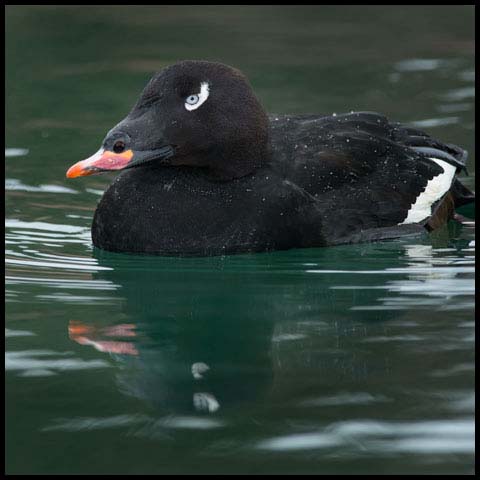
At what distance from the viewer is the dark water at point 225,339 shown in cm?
478

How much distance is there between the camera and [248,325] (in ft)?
20.8

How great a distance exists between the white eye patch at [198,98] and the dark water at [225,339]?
81cm

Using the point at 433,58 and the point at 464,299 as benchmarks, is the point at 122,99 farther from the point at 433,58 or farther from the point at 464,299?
the point at 464,299

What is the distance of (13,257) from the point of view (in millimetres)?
7656

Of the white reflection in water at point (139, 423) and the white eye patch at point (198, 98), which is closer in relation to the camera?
the white reflection in water at point (139, 423)

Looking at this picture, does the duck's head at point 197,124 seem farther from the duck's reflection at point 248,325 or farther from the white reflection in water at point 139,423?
the white reflection in water at point 139,423

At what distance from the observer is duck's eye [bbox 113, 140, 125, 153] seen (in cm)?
734

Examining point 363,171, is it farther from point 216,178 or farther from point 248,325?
point 248,325

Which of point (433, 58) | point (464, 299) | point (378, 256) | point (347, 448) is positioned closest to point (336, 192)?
point (378, 256)

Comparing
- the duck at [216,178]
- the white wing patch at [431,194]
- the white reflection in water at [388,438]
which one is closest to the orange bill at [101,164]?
the duck at [216,178]

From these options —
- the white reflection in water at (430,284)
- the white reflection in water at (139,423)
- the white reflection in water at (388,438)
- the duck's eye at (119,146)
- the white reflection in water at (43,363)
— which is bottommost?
the white reflection in water at (388,438)

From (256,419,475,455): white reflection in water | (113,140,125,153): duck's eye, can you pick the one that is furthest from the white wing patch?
(256,419,475,455): white reflection in water

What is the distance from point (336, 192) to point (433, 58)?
5.42 meters

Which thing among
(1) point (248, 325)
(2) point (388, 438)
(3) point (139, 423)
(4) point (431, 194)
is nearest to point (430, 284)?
(1) point (248, 325)
